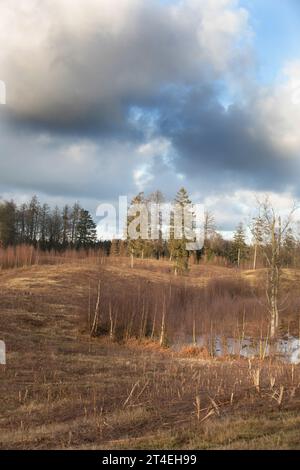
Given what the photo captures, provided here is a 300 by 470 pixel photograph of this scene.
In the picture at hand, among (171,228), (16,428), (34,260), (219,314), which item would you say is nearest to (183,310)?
(219,314)

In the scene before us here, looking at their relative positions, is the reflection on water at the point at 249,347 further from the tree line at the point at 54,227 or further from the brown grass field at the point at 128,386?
the tree line at the point at 54,227

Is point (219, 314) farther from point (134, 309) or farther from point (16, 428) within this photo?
point (16, 428)

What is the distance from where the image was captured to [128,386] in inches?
526

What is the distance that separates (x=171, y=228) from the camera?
2233 inches

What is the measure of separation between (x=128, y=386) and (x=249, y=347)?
39.9 ft

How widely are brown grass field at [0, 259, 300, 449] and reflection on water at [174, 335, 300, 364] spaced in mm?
955

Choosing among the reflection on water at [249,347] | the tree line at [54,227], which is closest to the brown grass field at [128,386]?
the reflection on water at [249,347]

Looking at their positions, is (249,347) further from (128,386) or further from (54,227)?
(54,227)

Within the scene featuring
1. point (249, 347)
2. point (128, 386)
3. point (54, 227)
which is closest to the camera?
point (128, 386)

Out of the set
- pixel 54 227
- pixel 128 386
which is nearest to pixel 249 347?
pixel 128 386

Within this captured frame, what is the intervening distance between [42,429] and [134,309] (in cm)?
1815

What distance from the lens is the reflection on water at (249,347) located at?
21484mm

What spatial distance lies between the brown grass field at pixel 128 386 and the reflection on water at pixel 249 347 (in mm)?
955

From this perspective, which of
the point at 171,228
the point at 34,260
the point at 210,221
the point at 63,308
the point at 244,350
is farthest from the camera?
the point at 210,221
